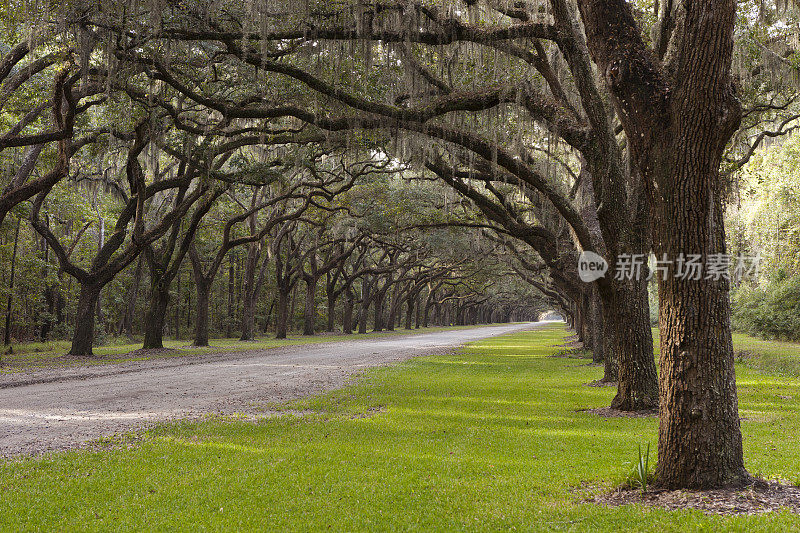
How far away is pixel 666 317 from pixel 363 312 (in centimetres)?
4269

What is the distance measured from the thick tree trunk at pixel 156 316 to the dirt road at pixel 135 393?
3.55 meters

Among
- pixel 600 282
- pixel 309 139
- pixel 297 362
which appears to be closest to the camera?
pixel 600 282

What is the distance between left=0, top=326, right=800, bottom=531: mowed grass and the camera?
14.5 ft

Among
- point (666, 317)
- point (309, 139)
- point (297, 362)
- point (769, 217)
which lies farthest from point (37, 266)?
point (769, 217)

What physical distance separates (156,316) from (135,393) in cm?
1216

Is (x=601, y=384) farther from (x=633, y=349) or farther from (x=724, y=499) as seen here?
(x=724, y=499)

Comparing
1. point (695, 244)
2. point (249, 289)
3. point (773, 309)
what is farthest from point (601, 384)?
point (249, 289)

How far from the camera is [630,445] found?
698cm

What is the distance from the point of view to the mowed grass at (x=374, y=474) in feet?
14.5

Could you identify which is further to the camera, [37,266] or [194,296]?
[194,296]

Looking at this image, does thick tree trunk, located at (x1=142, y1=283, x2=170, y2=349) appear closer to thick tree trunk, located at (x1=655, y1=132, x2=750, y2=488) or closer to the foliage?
thick tree trunk, located at (x1=655, y1=132, x2=750, y2=488)

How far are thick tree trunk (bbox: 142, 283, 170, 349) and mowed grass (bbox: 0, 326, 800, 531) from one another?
14989 mm

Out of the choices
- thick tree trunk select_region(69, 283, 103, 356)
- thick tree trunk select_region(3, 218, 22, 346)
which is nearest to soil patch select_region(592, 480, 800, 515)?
thick tree trunk select_region(69, 283, 103, 356)

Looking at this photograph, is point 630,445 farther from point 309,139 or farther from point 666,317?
point 309,139
